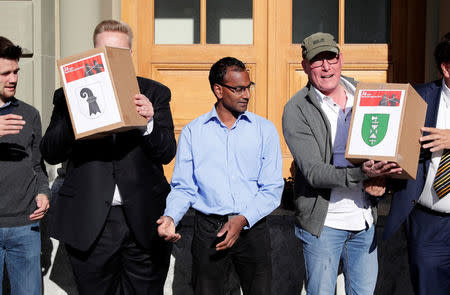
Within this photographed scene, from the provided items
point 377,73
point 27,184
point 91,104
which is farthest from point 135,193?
point 377,73

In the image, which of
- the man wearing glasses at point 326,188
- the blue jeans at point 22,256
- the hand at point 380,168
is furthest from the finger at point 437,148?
the blue jeans at point 22,256

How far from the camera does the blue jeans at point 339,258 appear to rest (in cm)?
286

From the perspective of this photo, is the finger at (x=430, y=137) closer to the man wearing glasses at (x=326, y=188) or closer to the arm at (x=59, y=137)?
the man wearing glasses at (x=326, y=188)

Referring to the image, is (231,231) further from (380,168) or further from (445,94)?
(445,94)

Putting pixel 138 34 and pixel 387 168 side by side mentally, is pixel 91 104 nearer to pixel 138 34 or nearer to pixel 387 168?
pixel 387 168

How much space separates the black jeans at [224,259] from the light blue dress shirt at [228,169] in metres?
0.10

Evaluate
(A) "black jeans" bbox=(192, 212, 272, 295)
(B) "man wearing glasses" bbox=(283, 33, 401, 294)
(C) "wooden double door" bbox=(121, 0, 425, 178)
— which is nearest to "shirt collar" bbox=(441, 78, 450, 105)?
(B) "man wearing glasses" bbox=(283, 33, 401, 294)

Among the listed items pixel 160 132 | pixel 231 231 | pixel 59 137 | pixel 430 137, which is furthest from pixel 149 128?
pixel 430 137

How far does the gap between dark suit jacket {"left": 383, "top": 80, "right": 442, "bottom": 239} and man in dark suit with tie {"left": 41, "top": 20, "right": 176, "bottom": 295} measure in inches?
46.7

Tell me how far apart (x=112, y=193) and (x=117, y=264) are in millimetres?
393

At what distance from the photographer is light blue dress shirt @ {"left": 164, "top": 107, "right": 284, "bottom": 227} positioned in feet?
9.43

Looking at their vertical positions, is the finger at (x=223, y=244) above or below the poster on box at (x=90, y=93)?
below

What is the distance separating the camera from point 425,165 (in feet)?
9.40

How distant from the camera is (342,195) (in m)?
2.89
